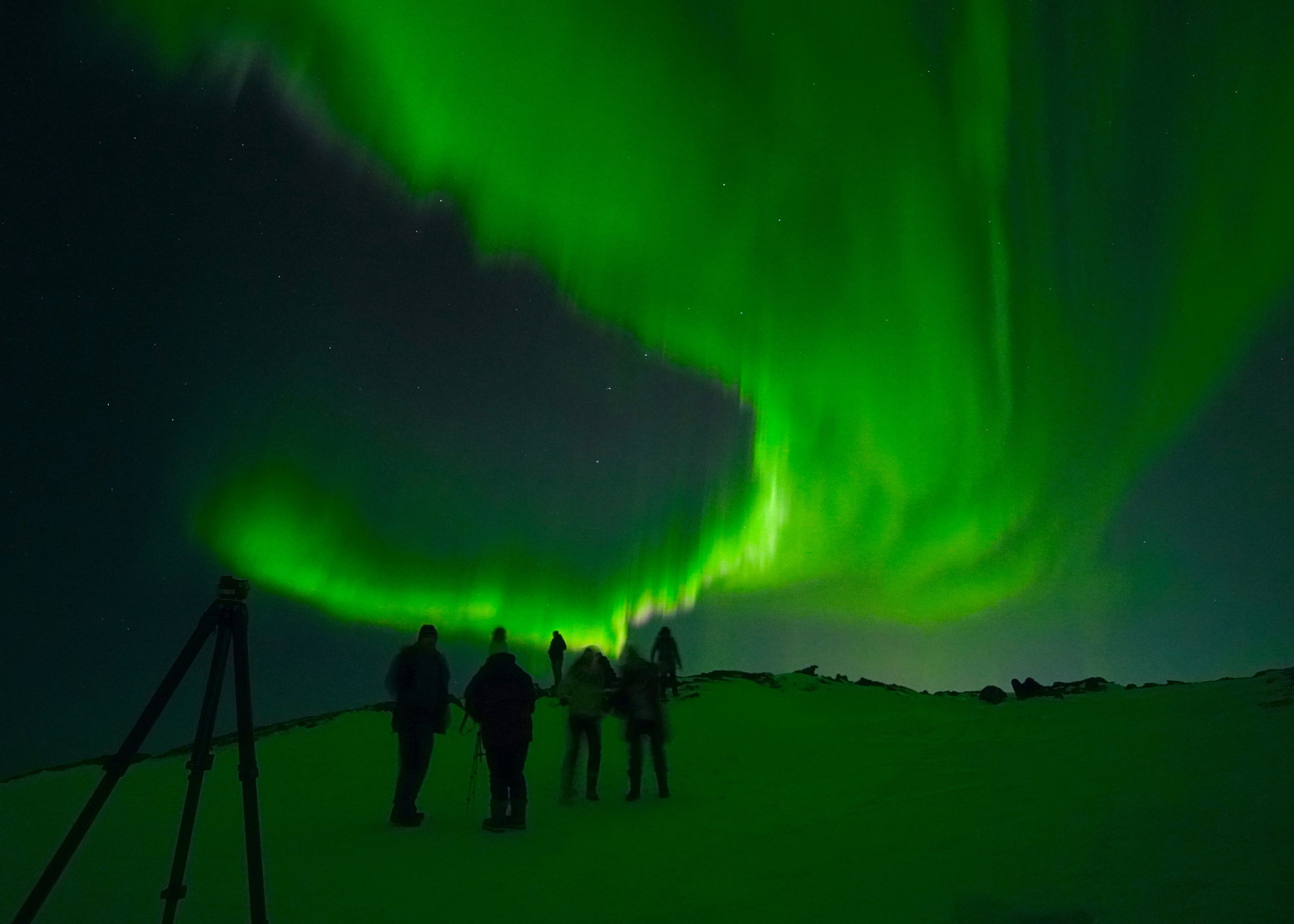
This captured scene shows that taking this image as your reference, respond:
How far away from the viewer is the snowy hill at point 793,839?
5348 millimetres

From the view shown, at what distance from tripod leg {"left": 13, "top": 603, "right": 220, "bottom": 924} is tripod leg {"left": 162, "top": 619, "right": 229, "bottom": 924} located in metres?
0.12

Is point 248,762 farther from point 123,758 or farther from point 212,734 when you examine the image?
point 123,758

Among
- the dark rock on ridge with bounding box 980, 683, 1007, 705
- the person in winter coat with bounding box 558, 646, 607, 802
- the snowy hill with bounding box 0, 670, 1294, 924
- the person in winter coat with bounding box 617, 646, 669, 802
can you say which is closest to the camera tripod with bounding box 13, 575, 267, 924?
the snowy hill with bounding box 0, 670, 1294, 924

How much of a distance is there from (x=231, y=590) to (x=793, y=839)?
18.3ft

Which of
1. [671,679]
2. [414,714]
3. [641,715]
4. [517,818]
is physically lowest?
[517,818]

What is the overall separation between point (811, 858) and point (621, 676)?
467 cm

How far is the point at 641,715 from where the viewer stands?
35.6 ft

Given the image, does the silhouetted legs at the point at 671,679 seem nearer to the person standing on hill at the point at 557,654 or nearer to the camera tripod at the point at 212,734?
the person standing on hill at the point at 557,654

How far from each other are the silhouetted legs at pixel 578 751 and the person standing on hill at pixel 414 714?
2.06 metres

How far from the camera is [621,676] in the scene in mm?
11133

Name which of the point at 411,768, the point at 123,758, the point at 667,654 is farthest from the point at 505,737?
the point at 667,654

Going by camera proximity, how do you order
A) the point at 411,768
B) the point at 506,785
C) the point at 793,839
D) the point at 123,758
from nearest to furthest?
the point at 123,758 < the point at 793,839 < the point at 506,785 < the point at 411,768

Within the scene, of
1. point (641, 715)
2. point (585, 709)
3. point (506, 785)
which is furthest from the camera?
point (641, 715)

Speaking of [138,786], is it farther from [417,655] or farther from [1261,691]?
[1261,691]
